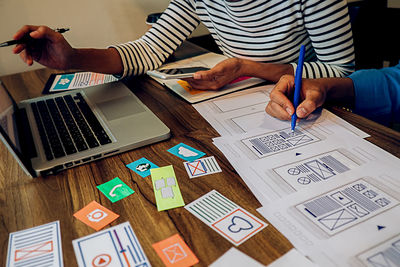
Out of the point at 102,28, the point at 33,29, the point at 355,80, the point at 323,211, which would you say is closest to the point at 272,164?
the point at 323,211

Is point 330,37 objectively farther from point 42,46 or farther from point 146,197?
point 42,46

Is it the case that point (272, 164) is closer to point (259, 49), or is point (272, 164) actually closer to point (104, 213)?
Result: point (104, 213)

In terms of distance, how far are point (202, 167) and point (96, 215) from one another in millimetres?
208

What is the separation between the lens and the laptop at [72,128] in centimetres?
60

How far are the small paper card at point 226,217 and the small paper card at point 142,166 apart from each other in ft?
0.43

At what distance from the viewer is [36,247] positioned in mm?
445

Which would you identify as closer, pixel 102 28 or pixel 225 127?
pixel 225 127

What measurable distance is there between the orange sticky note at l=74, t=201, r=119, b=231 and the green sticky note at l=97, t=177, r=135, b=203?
3cm

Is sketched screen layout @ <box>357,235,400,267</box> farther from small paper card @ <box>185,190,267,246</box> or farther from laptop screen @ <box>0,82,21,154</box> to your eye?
laptop screen @ <box>0,82,21,154</box>

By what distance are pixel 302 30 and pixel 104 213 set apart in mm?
817

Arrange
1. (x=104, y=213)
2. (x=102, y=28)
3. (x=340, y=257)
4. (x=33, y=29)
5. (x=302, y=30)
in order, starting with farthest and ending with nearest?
(x=102, y=28), (x=302, y=30), (x=33, y=29), (x=104, y=213), (x=340, y=257)

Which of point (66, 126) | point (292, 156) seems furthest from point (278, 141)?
point (66, 126)

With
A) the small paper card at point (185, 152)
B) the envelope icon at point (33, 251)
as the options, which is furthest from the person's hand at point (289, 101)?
the envelope icon at point (33, 251)

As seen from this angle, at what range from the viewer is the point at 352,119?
27.8 inches
